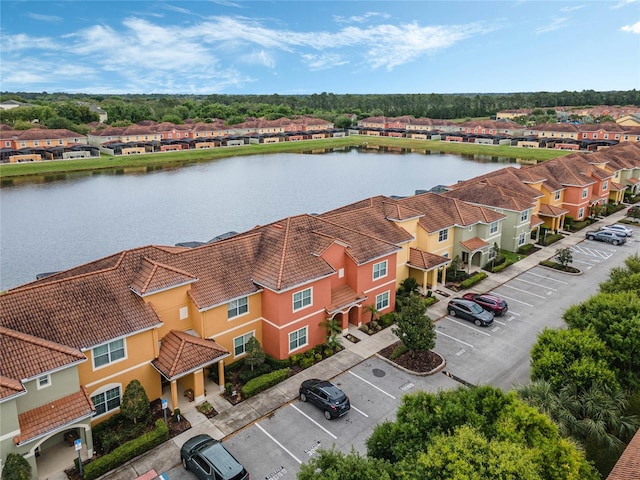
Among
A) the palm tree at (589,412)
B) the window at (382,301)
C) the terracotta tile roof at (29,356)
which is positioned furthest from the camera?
the window at (382,301)

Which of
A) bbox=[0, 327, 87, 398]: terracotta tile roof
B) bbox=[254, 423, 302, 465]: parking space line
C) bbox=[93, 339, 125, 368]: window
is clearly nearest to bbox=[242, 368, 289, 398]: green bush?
bbox=[254, 423, 302, 465]: parking space line

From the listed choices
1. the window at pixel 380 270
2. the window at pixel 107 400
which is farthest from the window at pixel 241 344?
the window at pixel 380 270

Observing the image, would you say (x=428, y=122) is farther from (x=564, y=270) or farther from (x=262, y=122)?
(x=564, y=270)

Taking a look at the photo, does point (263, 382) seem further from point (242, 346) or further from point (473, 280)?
point (473, 280)

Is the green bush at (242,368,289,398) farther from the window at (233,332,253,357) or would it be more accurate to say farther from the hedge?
the hedge

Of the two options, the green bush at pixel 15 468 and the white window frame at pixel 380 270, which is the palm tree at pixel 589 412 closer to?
the white window frame at pixel 380 270

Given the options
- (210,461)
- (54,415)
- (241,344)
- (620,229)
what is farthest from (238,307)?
(620,229)
